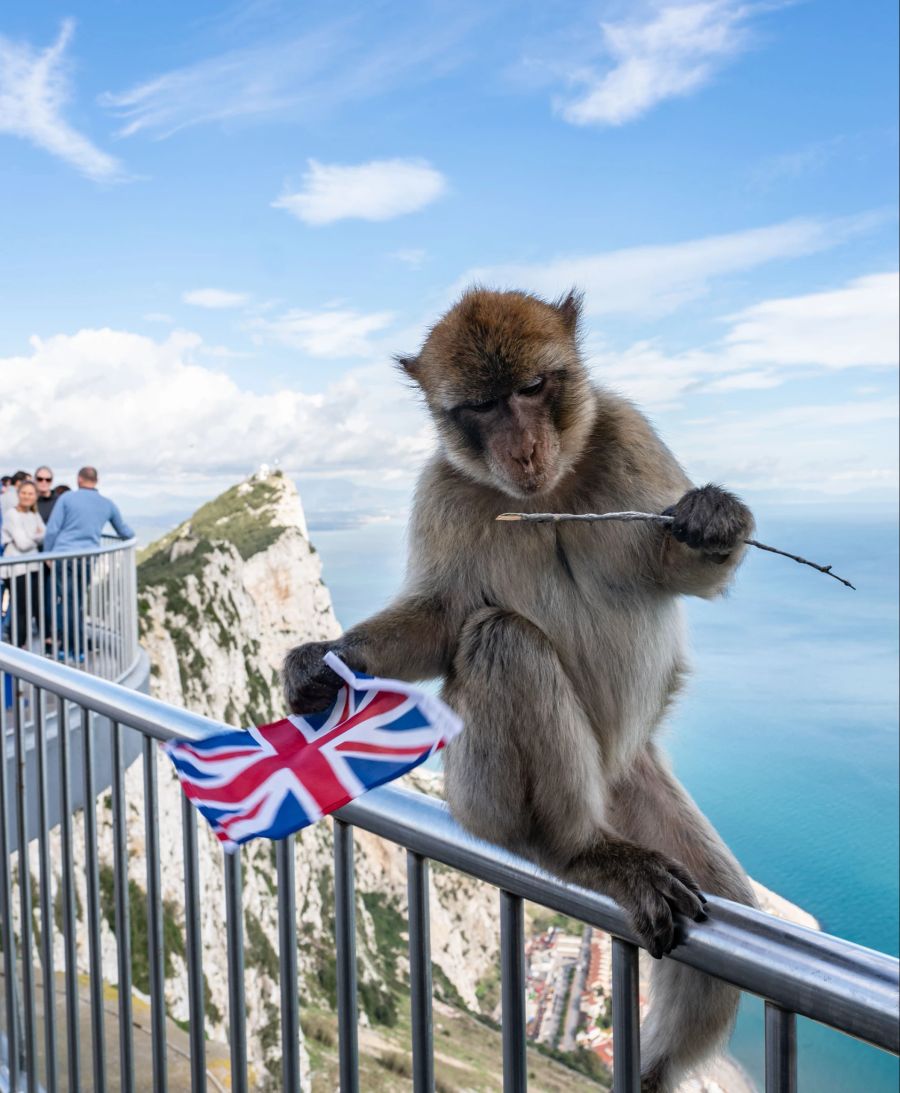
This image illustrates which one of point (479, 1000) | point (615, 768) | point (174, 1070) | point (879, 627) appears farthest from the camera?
point (879, 627)

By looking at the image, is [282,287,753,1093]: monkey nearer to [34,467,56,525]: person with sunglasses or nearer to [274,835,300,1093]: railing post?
[274,835,300,1093]: railing post

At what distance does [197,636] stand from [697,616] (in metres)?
34.9

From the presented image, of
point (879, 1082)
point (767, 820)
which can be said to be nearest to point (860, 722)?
point (767, 820)

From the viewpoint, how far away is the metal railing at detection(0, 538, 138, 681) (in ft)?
24.2

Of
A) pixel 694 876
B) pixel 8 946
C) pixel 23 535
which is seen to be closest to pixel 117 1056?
pixel 8 946

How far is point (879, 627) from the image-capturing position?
131125 mm

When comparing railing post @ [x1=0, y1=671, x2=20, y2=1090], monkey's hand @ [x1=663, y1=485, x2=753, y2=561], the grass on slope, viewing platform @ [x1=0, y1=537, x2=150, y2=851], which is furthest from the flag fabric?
the grass on slope

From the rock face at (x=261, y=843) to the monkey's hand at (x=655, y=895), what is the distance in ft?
51.2

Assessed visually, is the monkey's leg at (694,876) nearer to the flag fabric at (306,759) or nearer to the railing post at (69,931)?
the flag fabric at (306,759)

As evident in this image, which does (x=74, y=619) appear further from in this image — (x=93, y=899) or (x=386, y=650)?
(x=386, y=650)

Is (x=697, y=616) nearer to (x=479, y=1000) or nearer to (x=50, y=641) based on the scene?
(x=50, y=641)

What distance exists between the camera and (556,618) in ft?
6.95

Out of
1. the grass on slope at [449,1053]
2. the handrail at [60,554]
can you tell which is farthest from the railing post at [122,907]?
the grass on slope at [449,1053]

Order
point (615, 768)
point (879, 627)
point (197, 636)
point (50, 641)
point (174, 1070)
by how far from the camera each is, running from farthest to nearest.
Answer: point (879, 627), point (197, 636), point (50, 641), point (174, 1070), point (615, 768)
